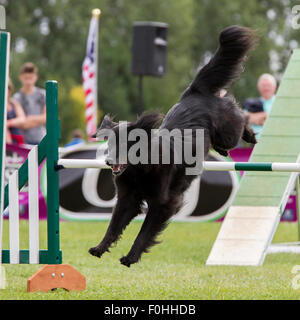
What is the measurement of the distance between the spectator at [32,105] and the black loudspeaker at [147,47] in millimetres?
3528

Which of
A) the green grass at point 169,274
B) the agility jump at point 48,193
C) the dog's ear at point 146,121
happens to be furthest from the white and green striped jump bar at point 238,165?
the green grass at point 169,274

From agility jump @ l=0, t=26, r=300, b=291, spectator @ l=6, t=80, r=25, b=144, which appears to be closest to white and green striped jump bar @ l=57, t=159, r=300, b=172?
agility jump @ l=0, t=26, r=300, b=291

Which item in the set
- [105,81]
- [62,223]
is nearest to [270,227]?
[62,223]

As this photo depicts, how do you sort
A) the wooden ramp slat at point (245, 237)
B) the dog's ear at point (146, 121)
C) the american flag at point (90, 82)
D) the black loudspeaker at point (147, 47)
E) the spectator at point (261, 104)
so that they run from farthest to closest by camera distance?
the american flag at point (90, 82) → the black loudspeaker at point (147, 47) → the spectator at point (261, 104) → the wooden ramp slat at point (245, 237) → the dog's ear at point (146, 121)

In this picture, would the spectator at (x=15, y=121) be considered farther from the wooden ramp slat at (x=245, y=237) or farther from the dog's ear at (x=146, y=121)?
the dog's ear at (x=146, y=121)

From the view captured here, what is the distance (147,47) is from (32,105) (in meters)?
3.79

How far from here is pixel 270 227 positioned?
6.20m

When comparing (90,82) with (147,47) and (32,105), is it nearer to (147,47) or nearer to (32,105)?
(147,47)

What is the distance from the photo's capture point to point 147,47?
499 inches

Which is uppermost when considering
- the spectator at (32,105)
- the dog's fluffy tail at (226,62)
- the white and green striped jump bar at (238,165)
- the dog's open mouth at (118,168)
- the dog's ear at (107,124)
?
the dog's fluffy tail at (226,62)

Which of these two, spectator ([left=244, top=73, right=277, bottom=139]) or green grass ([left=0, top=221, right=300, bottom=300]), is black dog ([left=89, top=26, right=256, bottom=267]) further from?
spectator ([left=244, top=73, right=277, bottom=139])

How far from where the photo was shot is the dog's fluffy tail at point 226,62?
17.2 feet

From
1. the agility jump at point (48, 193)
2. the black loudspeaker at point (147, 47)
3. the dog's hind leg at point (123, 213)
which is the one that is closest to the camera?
the dog's hind leg at point (123, 213)

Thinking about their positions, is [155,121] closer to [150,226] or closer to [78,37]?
[150,226]
